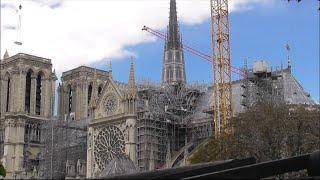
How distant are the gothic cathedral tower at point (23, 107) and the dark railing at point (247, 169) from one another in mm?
81569

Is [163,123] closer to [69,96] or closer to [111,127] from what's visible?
[111,127]

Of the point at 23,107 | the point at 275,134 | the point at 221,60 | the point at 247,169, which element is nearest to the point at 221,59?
the point at 221,60

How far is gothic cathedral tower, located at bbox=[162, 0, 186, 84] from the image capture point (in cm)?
8731

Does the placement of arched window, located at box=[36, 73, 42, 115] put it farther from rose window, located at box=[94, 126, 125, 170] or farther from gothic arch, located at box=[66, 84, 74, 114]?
rose window, located at box=[94, 126, 125, 170]

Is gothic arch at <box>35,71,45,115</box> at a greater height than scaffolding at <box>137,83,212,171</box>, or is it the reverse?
gothic arch at <box>35,71,45,115</box>

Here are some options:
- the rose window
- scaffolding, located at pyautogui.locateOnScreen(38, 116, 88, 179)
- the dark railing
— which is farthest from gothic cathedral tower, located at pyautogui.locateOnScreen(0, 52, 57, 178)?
the dark railing

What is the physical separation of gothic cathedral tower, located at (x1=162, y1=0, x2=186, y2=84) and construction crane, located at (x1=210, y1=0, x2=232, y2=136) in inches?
570

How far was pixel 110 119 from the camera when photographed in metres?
74.2

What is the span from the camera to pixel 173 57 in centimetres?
8988

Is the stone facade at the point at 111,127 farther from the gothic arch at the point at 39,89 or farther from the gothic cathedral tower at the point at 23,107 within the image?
the gothic arch at the point at 39,89

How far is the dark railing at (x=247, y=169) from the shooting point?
1005 cm

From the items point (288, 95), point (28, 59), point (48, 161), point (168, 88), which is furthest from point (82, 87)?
point (288, 95)

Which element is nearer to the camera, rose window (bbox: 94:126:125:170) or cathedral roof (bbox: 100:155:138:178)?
cathedral roof (bbox: 100:155:138:178)

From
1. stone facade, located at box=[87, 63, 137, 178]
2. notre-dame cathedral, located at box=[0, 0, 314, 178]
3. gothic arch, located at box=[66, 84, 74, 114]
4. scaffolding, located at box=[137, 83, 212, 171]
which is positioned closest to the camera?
notre-dame cathedral, located at box=[0, 0, 314, 178]
